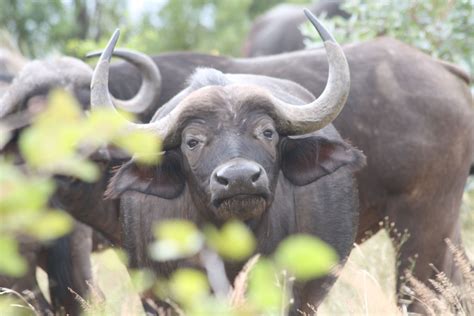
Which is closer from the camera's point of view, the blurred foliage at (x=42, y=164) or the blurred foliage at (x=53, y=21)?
the blurred foliage at (x=42, y=164)

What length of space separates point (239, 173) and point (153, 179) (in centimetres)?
86

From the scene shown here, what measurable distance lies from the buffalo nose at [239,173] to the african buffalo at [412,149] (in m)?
2.85

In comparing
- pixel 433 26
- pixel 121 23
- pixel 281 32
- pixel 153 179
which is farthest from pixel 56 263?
pixel 121 23

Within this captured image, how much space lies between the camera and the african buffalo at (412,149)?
7668 millimetres

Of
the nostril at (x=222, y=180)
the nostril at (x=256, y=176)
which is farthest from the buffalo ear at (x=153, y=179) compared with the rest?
the nostril at (x=256, y=176)

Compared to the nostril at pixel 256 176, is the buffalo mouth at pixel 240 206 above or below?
below

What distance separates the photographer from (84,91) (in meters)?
7.87

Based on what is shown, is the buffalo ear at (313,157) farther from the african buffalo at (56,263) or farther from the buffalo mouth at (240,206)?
the african buffalo at (56,263)

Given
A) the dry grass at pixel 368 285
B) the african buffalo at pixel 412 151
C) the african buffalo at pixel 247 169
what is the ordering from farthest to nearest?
1. the african buffalo at pixel 412 151
2. the african buffalo at pixel 247 169
3. the dry grass at pixel 368 285

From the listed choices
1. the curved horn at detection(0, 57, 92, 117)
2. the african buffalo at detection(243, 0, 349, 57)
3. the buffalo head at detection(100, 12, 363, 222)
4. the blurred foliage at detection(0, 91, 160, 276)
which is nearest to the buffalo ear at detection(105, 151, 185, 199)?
the buffalo head at detection(100, 12, 363, 222)

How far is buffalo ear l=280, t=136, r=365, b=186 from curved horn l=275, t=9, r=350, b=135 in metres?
0.08

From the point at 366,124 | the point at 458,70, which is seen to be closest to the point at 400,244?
the point at 366,124

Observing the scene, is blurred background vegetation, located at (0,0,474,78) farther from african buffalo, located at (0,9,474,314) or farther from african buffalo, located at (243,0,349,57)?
african buffalo, located at (0,9,474,314)

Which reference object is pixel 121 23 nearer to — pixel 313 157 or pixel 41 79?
pixel 41 79
